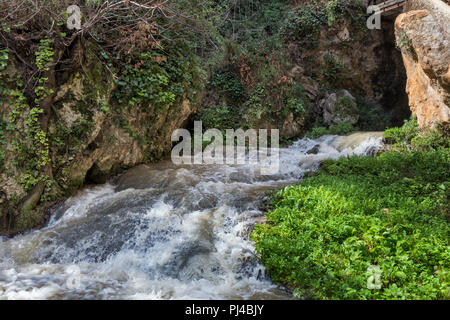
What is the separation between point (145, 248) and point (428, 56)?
28.8 ft

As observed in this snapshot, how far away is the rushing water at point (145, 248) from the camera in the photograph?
3625 millimetres

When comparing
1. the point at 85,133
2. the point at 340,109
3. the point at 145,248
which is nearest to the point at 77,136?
the point at 85,133

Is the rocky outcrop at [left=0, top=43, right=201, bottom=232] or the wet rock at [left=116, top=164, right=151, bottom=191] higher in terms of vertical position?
the rocky outcrop at [left=0, top=43, right=201, bottom=232]

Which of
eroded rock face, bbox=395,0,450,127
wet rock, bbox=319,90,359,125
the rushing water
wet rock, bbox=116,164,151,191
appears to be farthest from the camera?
Result: wet rock, bbox=319,90,359,125

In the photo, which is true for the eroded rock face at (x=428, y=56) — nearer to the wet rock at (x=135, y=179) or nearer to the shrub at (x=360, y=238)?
the shrub at (x=360, y=238)

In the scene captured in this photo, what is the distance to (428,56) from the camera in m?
7.70

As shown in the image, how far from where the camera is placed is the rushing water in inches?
143

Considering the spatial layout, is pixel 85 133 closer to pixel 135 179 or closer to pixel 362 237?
pixel 135 179

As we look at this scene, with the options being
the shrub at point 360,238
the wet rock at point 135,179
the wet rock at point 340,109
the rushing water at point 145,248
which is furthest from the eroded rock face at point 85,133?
the wet rock at point 340,109

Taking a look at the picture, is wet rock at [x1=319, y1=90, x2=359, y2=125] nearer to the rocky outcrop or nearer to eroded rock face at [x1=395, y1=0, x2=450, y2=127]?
eroded rock face at [x1=395, y1=0, x2=450, y2=127]

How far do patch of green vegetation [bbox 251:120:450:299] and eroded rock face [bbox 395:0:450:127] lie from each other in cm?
269

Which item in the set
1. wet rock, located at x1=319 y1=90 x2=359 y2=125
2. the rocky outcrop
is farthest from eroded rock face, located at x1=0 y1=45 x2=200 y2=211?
wet rock, located at x1=319 y1=90 x2=359 y2=125

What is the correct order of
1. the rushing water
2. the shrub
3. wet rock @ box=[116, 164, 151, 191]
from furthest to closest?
wet rock @ box=[116, 164, 151, 191] < the rushing water < the shrub
